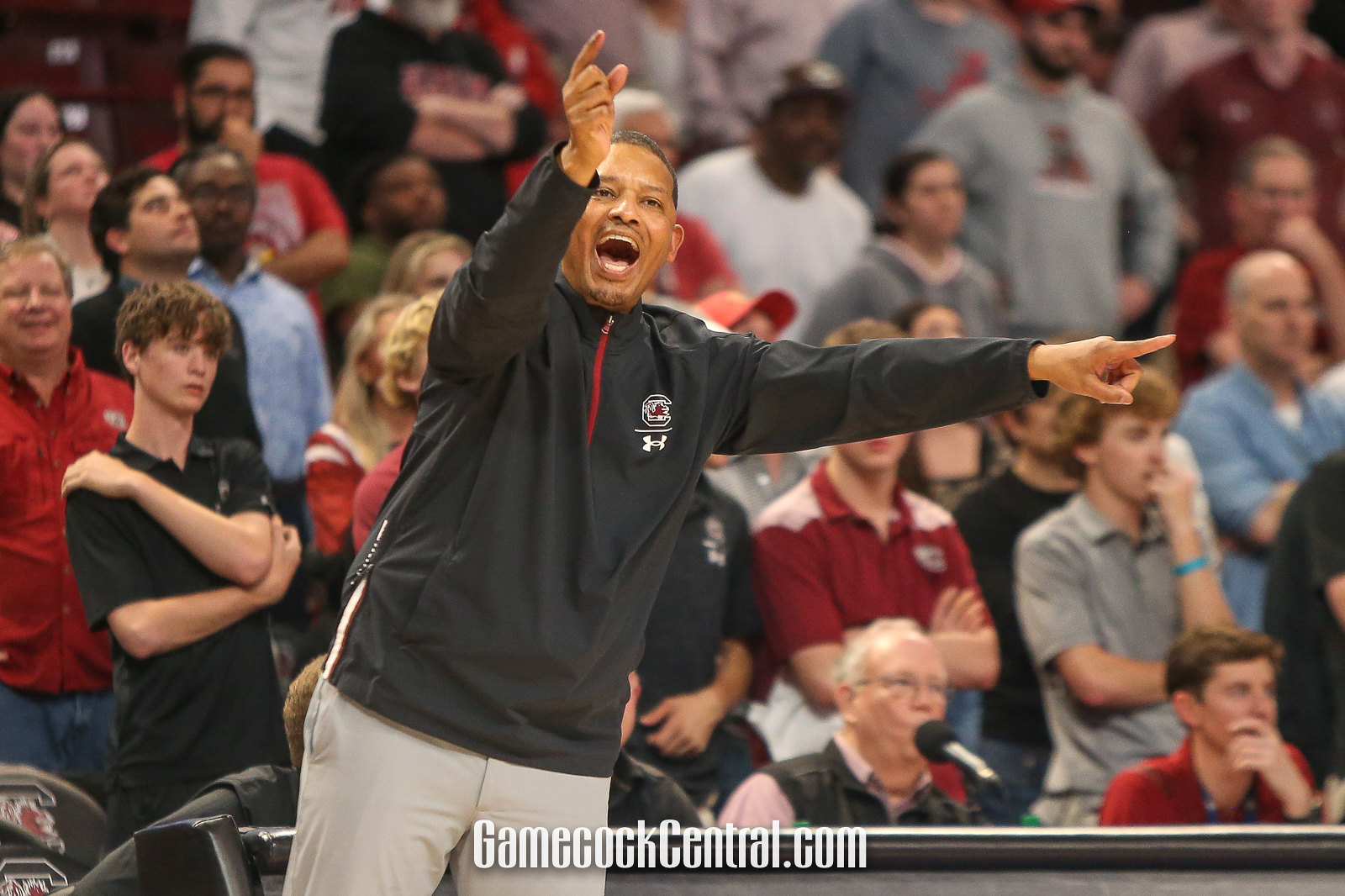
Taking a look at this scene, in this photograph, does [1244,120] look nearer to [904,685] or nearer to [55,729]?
[904,685]

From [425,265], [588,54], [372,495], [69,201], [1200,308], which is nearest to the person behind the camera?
[588,54]

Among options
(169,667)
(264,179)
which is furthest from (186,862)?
(264,179)

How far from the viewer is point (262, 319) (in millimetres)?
5301

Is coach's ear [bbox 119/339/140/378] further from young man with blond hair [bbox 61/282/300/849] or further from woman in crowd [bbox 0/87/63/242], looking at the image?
woman in crowd [bbox 0/87/63/242]

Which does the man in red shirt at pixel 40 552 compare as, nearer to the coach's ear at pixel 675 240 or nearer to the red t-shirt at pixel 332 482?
the red t-shirt at pixel 332 482

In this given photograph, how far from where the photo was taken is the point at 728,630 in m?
4.77

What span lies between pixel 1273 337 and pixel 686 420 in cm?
385

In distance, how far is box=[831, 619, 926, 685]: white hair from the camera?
4.27 metres

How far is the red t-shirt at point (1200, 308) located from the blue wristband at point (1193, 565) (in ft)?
7.90

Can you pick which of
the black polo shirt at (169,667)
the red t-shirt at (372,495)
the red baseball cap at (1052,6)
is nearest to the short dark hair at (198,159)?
the black polo shirt at (169,667)

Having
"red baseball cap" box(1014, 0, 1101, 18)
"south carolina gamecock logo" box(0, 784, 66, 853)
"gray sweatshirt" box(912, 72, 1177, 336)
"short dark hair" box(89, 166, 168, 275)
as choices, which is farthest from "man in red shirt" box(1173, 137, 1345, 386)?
"south carolina gamecock logo" box(0, 784, 66, 853)

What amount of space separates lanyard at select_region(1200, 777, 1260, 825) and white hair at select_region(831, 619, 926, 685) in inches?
31.5

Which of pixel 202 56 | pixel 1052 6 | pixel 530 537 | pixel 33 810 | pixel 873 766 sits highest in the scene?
pixel 1052 6

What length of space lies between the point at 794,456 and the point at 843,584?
2.13ft
